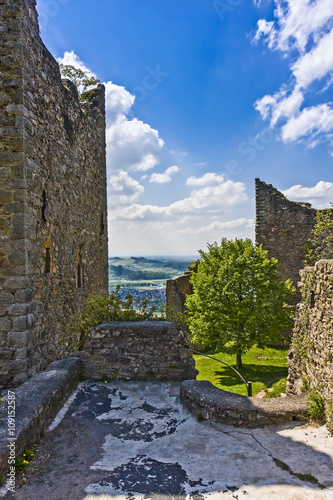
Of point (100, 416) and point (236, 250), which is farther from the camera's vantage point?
point (236, 250)

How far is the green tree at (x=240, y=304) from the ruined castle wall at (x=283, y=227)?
10.3ft

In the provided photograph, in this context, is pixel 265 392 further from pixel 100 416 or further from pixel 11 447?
pixel 11 447

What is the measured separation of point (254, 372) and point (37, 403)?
12.5m

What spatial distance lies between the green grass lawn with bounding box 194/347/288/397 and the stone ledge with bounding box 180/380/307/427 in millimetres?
6136

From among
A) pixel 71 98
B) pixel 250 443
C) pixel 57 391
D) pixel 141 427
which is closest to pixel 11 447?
pixel 57 391

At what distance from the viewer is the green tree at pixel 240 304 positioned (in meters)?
14.8

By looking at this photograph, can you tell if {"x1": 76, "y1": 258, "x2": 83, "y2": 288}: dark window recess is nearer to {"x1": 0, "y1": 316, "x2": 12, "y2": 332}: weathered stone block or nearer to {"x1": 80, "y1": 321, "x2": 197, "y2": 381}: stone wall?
{"x1": 80, "y1": 321, "x2": 197, "y2": 381}: stone wall

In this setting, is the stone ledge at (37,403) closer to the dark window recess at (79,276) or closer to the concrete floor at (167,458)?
the concrete floor at (167,458)

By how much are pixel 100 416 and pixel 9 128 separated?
5.07 meters

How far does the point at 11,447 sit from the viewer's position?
3561mm

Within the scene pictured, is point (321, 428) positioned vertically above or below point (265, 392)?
above

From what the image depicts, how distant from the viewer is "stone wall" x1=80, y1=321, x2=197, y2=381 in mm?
6551

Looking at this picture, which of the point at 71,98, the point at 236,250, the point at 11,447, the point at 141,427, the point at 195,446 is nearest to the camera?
the point at 11,447

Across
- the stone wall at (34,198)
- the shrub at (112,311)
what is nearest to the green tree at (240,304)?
the stone wall at (34,198)
